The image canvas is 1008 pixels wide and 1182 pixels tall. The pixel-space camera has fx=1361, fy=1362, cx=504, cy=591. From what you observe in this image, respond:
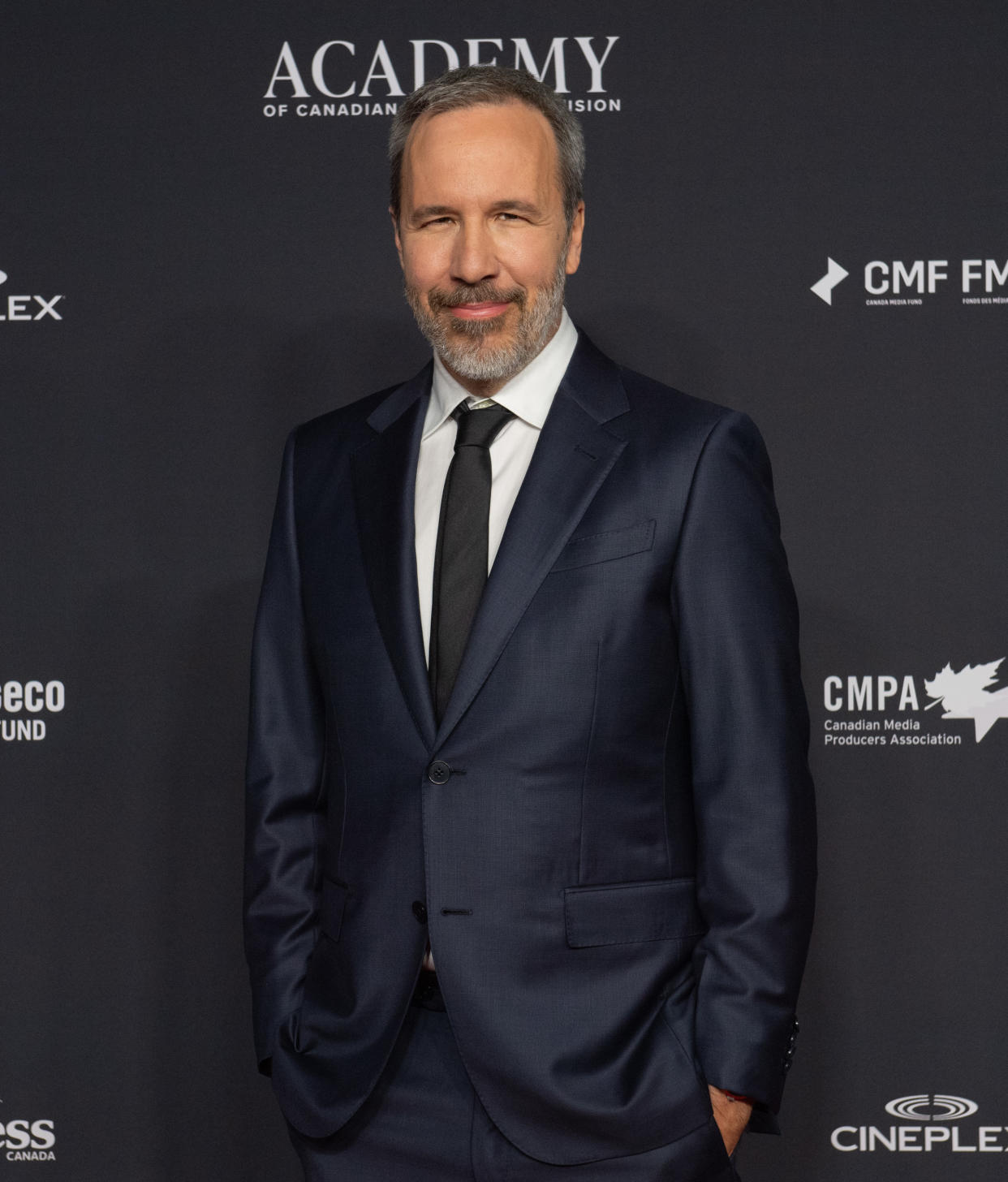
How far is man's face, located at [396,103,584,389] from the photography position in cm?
171

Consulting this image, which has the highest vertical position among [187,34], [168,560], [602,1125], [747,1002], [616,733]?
[187,34]

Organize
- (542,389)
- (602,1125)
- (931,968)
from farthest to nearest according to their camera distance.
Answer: (931,968)
(542,389)
(602,1125)

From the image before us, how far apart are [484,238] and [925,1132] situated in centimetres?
200

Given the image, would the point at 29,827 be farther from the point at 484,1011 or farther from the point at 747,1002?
the point at 747,1002

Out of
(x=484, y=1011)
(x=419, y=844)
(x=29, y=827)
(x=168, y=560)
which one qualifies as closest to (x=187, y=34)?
(x=168, y=560)

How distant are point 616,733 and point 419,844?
0.27 m

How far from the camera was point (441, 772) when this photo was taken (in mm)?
1608

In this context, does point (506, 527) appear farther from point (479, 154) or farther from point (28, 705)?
point (28, 705)

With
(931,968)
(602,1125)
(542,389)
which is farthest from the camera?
(931,968)

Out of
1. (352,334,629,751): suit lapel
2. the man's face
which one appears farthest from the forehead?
(352,334,629,751): suit lapel

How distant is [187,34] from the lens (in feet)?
9.05

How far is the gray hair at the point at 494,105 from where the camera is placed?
5.73 feet

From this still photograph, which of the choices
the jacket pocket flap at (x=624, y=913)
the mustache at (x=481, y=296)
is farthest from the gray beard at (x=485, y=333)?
the jacket pocket flap at (x=624, y=913)

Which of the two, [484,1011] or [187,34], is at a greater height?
[187,34]
